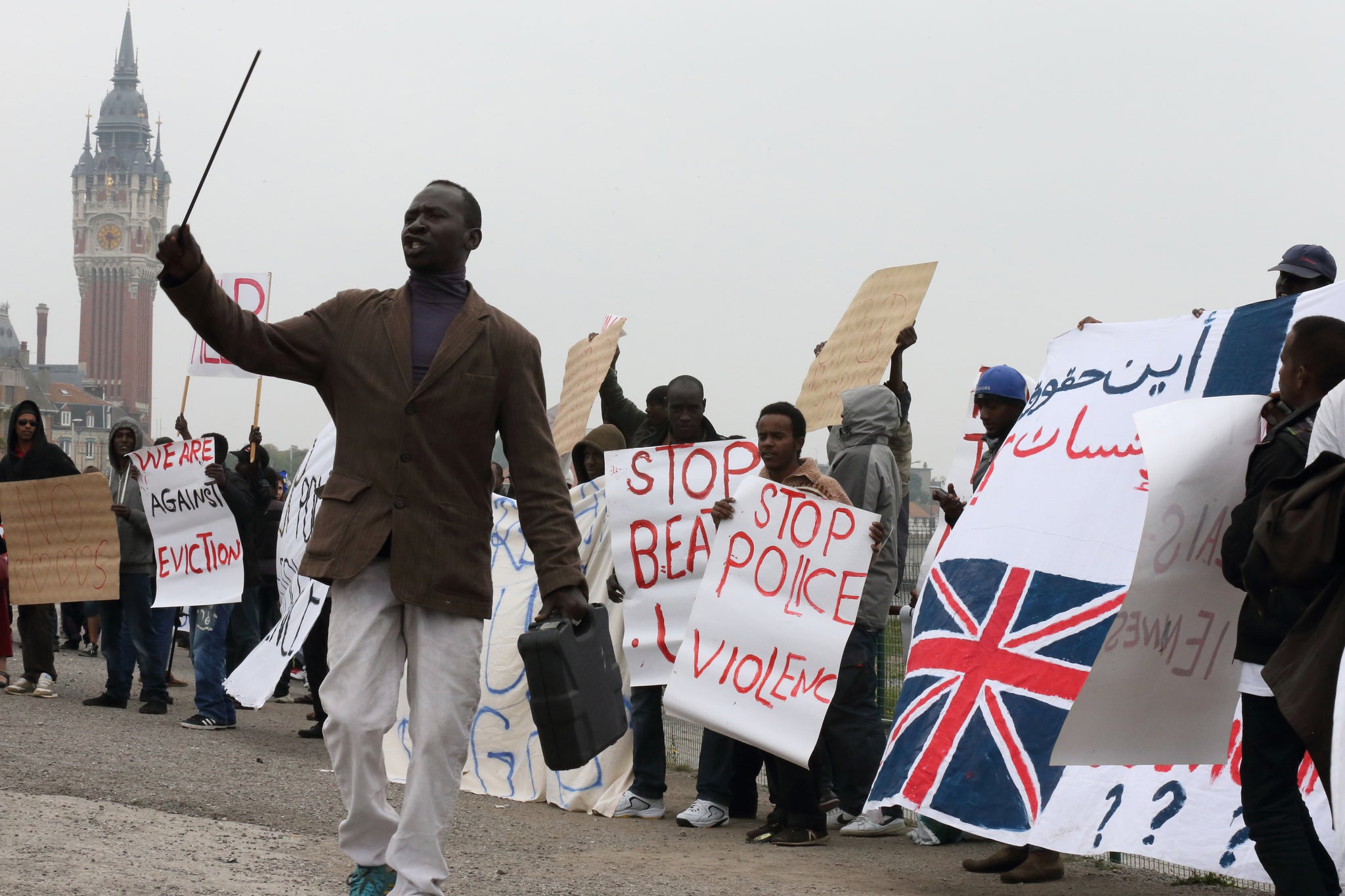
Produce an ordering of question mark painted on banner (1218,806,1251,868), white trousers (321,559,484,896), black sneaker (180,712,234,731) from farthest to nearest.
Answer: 1. black sneaker (180,712,234,731)
2. question mark painted on banner (1218,806,1251,868)
3. white trousers (321,559,484,896)

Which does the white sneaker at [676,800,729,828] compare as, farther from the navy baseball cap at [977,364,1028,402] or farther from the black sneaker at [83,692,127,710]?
the black sneaker at [83,692,127,710]

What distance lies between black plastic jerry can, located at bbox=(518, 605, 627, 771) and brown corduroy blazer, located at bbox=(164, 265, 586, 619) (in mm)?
153

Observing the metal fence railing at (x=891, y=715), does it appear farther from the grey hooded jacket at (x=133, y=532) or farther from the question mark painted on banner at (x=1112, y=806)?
the grey hooded jacket at (x=133, y=532)

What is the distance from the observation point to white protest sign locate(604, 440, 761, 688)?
7.70 m

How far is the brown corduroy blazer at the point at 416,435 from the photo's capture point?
4.43m

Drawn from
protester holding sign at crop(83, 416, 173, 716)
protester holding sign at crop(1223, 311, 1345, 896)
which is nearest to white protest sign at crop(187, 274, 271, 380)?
protester holding sign at crop(83, 416, 173, 716)

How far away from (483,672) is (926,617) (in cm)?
297

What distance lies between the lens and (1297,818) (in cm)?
454

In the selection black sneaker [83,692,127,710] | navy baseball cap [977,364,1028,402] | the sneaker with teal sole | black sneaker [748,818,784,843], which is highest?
navy baseball cap [977,364,1028,402]

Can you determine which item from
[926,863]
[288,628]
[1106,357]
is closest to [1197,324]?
[1106,357]

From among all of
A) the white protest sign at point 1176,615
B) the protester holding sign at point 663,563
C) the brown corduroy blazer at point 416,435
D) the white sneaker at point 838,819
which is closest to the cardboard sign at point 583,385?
the protester holding sign at point 663,563

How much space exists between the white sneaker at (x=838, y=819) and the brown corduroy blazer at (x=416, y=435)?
310 cm

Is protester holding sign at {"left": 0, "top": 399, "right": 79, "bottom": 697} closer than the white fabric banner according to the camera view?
No

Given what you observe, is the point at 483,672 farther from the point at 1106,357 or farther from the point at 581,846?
the point at 1106,357
